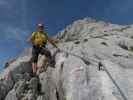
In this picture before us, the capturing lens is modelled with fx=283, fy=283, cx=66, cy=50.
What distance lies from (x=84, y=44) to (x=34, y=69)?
5609mm

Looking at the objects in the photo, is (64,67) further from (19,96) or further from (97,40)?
(97,40)

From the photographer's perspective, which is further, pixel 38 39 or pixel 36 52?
pixel 36 52

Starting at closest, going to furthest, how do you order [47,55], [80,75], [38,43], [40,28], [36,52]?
1. [80,75]
2. [38,43]
3. [36,52]
4. [40,28]
5. [47,55]

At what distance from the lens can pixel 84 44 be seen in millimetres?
26969

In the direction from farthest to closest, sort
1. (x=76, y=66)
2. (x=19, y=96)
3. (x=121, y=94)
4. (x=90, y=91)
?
(x=19, y=96) → (x=76, y=66) → (x=90, y=91) → (x=121, y=94)

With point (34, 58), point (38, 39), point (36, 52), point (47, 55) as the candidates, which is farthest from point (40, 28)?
point (34, 58)

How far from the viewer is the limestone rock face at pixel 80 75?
53.5 feet

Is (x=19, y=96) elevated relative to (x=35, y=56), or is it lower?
lower

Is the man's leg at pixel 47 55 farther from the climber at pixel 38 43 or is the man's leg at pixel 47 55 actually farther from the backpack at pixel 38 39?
the backpack at pixel 38 39

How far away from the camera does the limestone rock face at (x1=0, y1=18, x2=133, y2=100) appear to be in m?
16.3

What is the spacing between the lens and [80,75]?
18562mm

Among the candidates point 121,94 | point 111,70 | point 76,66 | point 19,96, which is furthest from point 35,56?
point 121,94

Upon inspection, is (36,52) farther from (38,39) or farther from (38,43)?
(38,39)

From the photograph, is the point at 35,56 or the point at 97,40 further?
the point at 97,40
